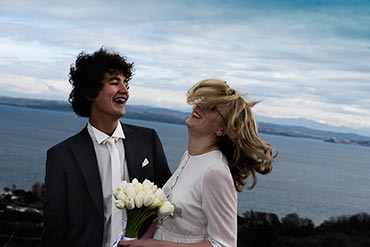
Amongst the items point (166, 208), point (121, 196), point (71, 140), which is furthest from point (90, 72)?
point (166, 208)

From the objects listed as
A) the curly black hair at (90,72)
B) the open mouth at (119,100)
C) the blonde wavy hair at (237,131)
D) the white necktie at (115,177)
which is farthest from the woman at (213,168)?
the curly black hair at (90,72)

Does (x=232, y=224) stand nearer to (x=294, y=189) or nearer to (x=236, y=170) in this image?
(x=236, y=170)

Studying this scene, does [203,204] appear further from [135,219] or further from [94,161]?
[94,161]

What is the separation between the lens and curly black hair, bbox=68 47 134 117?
3.43 meters

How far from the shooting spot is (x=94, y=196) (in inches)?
130

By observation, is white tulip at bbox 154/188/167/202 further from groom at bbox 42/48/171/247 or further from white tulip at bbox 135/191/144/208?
groom at bbox 42/48/171/247

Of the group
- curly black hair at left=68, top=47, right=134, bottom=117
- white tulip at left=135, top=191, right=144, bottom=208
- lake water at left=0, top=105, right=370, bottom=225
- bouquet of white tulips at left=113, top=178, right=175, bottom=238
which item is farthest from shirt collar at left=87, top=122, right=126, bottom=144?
lake water at left=0, top=105, right=370, bottom=225

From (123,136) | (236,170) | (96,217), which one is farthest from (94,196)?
(236,170)

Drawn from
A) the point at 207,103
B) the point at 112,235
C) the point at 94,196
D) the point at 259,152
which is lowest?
the point at 112,235

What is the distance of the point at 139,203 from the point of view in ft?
9.26

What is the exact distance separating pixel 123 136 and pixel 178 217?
76 cm

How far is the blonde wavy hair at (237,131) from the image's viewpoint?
2.80 meters

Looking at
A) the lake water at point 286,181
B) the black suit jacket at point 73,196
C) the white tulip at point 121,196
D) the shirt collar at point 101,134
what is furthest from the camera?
the lake water at point 286,181

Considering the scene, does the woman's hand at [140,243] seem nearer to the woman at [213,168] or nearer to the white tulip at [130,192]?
the woman at [213,168]
